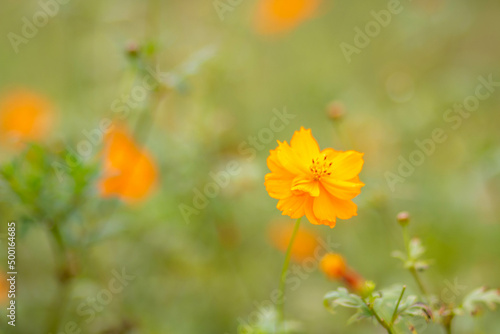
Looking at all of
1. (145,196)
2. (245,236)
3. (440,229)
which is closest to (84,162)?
(145,196)

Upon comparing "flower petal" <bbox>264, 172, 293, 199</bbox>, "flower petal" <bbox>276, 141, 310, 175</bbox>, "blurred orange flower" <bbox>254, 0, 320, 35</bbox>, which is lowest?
"flower petal" <bbox>264, 172, 293, 199</bbox>

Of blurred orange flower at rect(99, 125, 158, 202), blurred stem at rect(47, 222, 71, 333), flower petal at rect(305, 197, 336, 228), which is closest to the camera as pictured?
flower petal at rect(305, 197, 336, 228)

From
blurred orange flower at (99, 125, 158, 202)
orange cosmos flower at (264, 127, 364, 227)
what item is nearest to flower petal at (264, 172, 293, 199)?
orange cosmos flower at (264, 127, 364, 227)

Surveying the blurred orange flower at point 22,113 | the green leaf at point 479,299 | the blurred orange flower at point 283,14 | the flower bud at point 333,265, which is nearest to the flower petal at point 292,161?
the flower bud at point 333,265

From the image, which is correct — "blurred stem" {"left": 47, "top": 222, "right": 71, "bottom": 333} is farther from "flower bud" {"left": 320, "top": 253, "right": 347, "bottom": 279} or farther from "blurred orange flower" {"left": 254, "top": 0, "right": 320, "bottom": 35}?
"blurred orange flower" {"left": 254, "top": 0, "right": 320, "bottom": 35}

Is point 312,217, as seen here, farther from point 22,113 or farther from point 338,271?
point 22,113

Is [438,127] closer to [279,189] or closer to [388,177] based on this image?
[388,177]
